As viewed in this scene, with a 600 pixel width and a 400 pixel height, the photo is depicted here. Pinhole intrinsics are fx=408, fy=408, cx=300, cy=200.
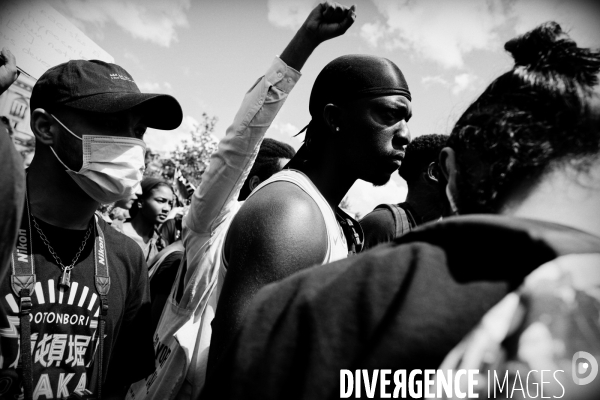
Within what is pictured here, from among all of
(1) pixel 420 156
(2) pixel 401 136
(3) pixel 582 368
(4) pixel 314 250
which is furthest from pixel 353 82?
(1) pixel 420 156

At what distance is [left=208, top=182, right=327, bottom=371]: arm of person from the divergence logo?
2.81 ft

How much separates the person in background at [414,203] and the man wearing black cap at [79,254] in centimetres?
181

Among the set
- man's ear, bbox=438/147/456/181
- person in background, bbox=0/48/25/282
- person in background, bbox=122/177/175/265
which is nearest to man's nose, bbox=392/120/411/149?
man's ear, bbox=438/147/456/181

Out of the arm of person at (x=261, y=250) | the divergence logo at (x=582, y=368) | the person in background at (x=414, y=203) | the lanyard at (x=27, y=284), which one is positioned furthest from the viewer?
the person in background at (x=414, y=203)

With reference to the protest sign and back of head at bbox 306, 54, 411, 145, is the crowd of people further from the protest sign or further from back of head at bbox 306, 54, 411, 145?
the protest sign

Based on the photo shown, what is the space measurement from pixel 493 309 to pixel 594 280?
176 mm

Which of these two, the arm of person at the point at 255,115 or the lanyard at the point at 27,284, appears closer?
the lanyard at the point at 27,284

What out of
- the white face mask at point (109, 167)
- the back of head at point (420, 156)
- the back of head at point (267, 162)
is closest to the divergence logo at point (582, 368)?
the white face mask at point (109, 167)

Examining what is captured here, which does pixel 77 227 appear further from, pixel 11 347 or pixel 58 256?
pixel 11 347

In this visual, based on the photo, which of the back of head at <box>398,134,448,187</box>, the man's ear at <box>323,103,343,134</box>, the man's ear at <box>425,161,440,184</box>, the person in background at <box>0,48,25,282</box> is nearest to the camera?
the person in background at <box>0,48,25,282</box>

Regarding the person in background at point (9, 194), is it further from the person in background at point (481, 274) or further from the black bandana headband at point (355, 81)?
the black bandana headband at point (355, 81)

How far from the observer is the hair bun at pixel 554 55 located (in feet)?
3.20

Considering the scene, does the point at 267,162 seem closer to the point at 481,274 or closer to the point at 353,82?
the point at 353,82

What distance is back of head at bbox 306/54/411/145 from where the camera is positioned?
2.01 meters
